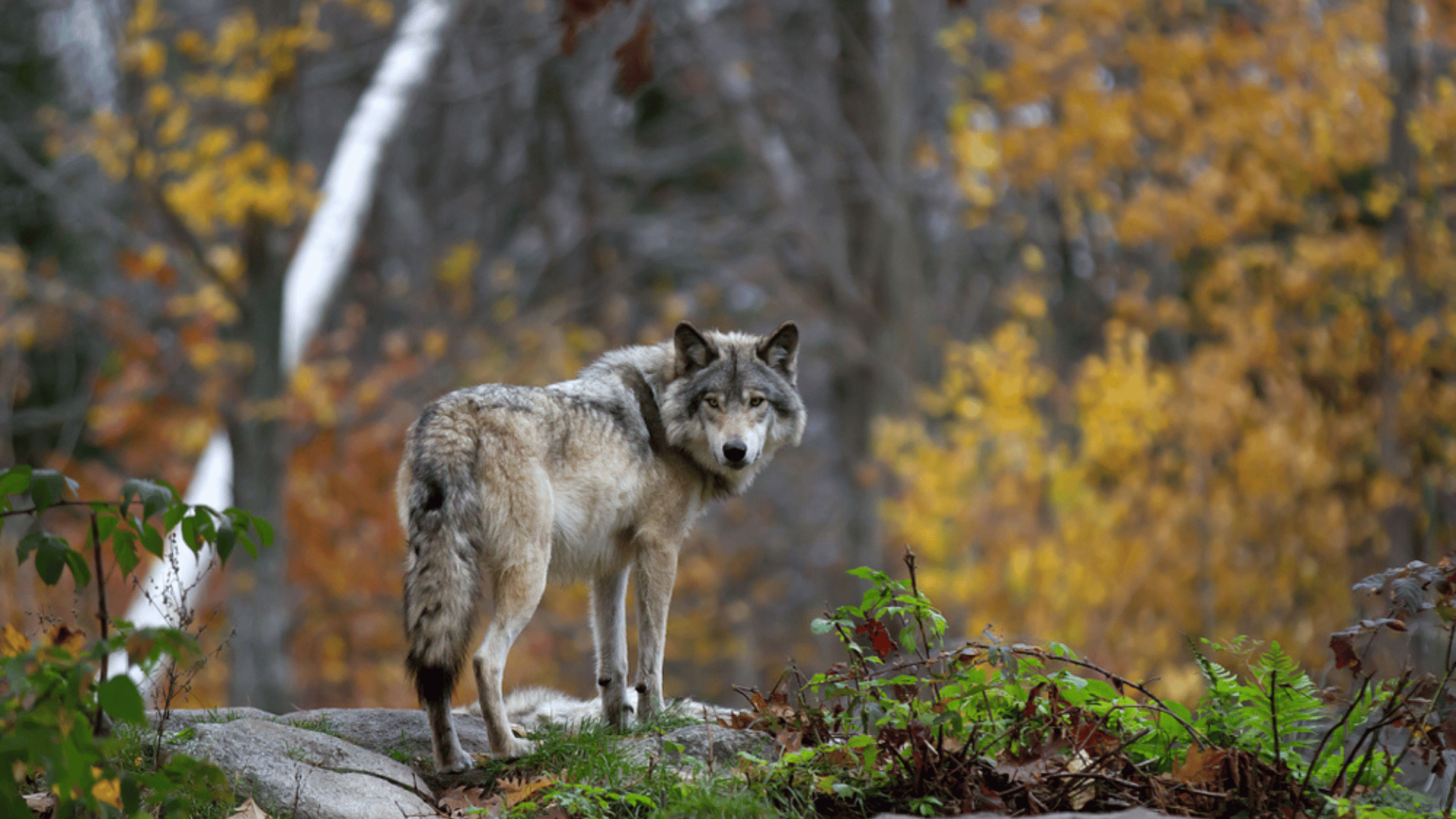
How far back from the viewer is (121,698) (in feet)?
9.33

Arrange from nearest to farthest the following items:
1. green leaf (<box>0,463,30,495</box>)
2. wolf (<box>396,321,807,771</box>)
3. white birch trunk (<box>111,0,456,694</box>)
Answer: green leaf (<box>0,463,30,495</box>) < wolf (<box>396,321,807,771</box>) < white birch trunk (<box>111,0,456,694</box>)

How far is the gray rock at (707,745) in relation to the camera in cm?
474

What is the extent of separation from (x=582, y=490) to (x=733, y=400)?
3.14 feet

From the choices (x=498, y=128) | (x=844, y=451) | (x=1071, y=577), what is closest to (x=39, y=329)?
(x=498, y=128)

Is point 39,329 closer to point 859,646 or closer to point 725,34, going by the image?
point 725,34

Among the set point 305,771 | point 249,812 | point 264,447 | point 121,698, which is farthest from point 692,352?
point 264,447

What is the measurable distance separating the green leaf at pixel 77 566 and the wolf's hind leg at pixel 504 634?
169cm

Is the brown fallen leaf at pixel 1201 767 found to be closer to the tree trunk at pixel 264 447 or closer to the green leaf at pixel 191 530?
Answer: the green leaf at pixel 191 530

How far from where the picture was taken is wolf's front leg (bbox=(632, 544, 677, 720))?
553cm

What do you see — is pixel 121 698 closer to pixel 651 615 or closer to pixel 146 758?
pixel 146 758

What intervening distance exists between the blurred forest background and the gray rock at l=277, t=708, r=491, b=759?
17.6ft

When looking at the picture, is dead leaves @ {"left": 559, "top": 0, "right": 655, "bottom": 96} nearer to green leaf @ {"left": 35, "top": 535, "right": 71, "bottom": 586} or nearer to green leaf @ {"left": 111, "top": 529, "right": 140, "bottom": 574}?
green leaf @ {"left": 111, "top": 529, "right": 140, "bottom": 574}

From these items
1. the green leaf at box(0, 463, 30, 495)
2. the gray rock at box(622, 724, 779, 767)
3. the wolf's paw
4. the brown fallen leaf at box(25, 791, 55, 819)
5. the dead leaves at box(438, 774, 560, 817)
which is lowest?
the brown fallen leaf at box(25, 791, 55, 819)

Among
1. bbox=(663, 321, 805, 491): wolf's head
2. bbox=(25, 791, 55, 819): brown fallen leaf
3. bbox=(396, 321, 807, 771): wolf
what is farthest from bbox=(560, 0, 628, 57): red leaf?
bbox=(25, 791, 55, 819): brown fallen leaf
